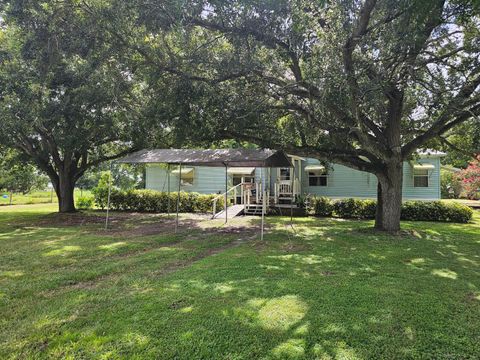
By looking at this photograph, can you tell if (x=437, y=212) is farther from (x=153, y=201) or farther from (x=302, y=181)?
(x=153, y=201)

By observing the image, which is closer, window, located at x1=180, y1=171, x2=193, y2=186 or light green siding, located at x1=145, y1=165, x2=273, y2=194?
light green siding, located at x1=145, y1=165, x2=273, y2=194

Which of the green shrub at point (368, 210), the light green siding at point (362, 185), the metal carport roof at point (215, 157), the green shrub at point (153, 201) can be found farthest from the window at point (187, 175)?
the green shrub at point (368, 210)

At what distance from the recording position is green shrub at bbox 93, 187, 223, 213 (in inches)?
637

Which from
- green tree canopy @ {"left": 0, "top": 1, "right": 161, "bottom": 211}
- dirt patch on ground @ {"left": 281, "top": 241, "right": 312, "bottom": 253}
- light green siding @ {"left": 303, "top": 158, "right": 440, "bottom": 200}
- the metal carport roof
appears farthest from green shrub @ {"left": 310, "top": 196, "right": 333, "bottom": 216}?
green tree canopy @ {"left": 0, "top": 1, "right": 161, "bottom": 211}

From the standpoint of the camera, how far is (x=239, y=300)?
404 cm

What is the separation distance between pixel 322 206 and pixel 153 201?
8631 millimetres

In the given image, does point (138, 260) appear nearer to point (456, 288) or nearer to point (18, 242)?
point (18, 242)

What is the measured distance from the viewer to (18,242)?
322 inches

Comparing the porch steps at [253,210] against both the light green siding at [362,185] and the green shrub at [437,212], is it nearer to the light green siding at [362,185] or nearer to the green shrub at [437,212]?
the light green siding at [362,185]

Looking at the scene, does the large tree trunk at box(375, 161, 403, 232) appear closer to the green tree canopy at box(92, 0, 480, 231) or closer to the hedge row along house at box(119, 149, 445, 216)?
the green tree canopy at box(92, 0, 480, 231)

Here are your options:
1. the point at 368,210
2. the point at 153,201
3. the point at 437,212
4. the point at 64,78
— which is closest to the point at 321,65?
the point at 64,78

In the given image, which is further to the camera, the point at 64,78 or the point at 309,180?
the point at 309,180

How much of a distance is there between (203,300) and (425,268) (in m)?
4.27

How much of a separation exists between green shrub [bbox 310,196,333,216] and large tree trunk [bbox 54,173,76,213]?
11.8m
